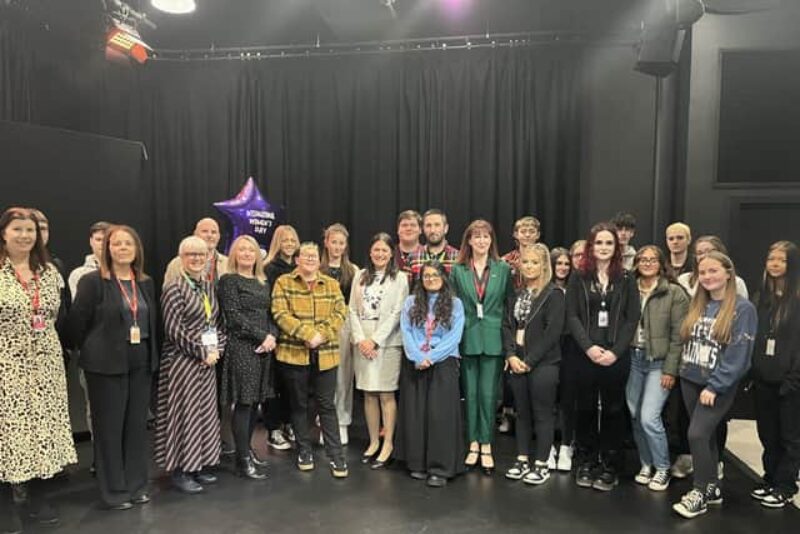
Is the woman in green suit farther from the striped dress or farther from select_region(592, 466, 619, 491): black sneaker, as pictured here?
the striped dress

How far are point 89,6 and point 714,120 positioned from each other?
5272mm

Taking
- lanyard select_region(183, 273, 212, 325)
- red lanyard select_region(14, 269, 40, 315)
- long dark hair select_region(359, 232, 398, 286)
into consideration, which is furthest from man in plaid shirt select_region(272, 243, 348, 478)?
red lanyard select_region(14, 269, 40, 315)

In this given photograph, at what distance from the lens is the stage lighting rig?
15.5 feet

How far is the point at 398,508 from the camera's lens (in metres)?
3.15

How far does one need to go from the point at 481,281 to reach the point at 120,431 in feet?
7.33

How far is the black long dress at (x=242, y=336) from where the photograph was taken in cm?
342

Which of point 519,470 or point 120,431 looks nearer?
point 120,431

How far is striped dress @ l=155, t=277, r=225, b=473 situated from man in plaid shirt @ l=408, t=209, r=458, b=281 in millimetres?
1409

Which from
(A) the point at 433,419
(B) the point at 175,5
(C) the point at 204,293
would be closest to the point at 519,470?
(A) the point at 433,419

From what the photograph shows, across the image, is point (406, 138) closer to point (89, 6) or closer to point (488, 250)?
point (488, 250)

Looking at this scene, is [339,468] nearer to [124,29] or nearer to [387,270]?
[387,270]

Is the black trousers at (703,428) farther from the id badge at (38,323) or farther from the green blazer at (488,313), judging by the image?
the id badge at (38,323)

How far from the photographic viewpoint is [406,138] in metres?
5.70

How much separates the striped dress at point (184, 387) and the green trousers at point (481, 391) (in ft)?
5.15
